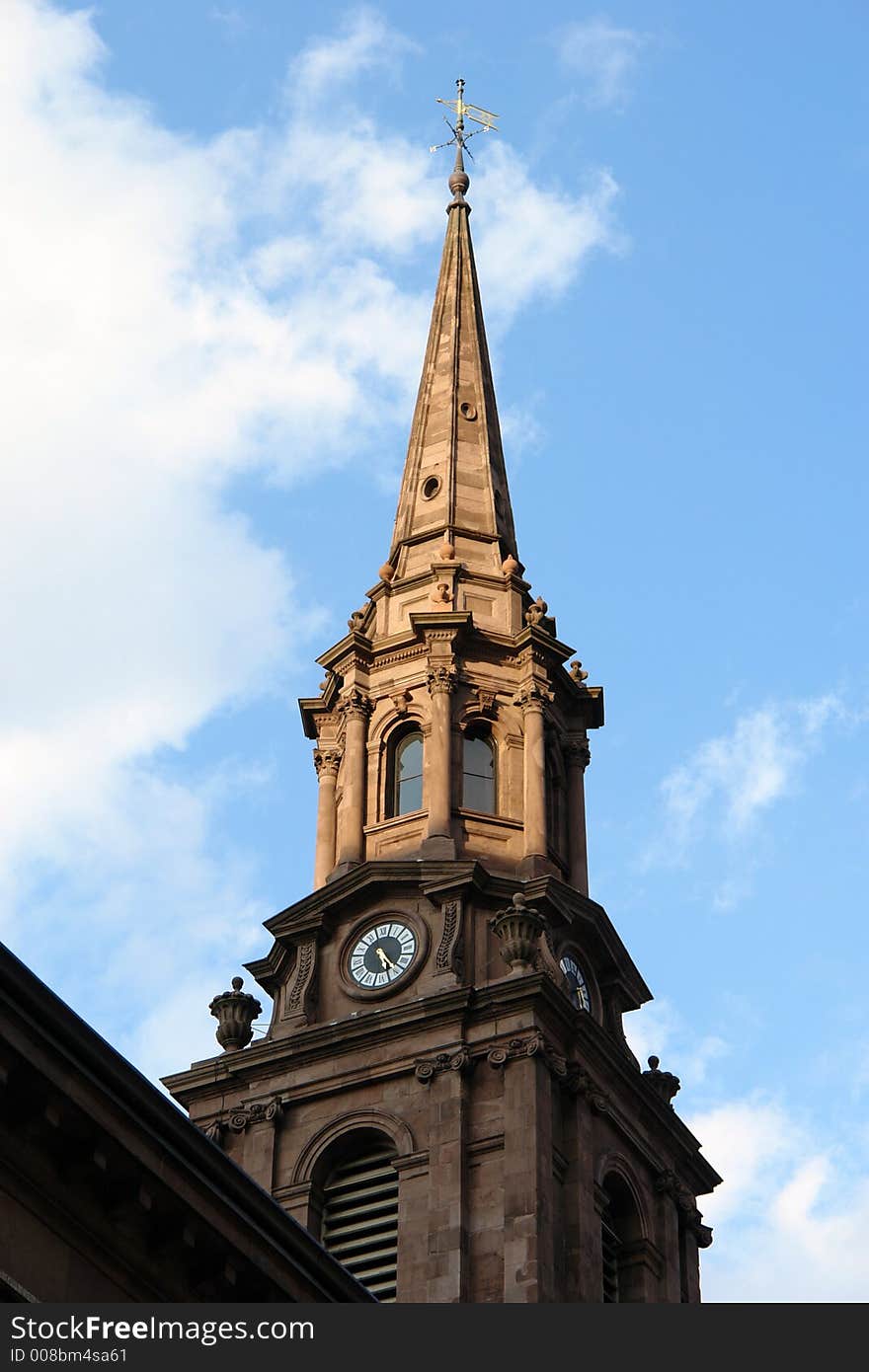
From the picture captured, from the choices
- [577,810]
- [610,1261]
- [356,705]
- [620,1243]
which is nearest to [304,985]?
[356,705]

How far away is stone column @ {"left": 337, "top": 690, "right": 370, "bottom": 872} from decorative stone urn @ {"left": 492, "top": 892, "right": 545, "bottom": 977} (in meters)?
6.22

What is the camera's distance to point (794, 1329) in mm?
27344

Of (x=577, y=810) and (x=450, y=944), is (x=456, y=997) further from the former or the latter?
(x=577, y=810)

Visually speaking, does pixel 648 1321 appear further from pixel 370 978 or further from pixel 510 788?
pixel 510 788

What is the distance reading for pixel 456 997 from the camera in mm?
53312

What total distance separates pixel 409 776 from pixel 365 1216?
508 inches

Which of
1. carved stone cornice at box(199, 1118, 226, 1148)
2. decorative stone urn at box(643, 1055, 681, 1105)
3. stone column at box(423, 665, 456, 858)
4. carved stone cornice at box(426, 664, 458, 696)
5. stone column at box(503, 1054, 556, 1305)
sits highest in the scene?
carved stone cornice at box(426, 664, 458, 696)

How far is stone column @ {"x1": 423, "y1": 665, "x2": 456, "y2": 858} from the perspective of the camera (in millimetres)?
58750

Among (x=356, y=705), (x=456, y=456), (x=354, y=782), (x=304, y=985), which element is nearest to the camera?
(x=304, y=985)

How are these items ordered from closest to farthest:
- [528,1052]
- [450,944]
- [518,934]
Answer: [528,1052] < [518,934] < [450,944]

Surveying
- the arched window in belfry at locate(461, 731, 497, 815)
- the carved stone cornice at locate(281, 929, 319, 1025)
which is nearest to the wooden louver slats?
the carved stone cornice at locate(281, 929, 319, 1025)

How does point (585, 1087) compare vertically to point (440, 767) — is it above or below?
below

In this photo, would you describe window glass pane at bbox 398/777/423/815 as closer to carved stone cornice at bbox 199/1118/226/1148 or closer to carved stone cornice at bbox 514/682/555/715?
carved stone cornice at bbox 514/682/555/715

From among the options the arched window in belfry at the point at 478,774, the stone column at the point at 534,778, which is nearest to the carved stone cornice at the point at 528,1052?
the stone column at the point at 534,778
